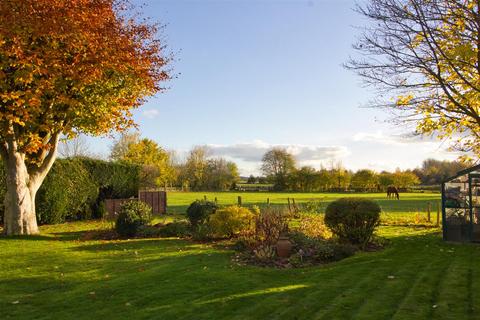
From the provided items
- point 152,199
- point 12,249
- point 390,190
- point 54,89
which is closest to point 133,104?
point 54,89

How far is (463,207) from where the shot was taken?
1448 cm

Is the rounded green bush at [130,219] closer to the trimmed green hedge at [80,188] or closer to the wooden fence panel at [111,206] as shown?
the wooden fence panel at [111,206]

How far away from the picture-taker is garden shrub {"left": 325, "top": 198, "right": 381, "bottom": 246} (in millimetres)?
12922

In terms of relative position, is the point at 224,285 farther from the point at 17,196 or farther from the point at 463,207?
the point at 17,196

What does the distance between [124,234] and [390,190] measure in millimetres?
41778

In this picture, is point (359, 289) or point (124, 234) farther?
point (124, 234)

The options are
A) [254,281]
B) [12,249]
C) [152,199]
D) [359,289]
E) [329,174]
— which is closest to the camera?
[359,289]

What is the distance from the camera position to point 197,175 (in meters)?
83.3

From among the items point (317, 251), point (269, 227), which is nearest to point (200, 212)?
point (269, 227)

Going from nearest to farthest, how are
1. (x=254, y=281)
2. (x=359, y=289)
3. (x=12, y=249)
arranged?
(x=359, y=289)
(x=254, y=281)
(x=12, y=249)

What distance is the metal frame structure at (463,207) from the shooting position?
46.2 feet

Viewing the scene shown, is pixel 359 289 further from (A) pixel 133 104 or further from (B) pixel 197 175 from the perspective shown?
(B) pixel 197 175

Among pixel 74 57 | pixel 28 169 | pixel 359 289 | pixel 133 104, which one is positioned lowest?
pixel 359 289

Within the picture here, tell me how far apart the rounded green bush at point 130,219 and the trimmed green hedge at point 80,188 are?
811 cm
